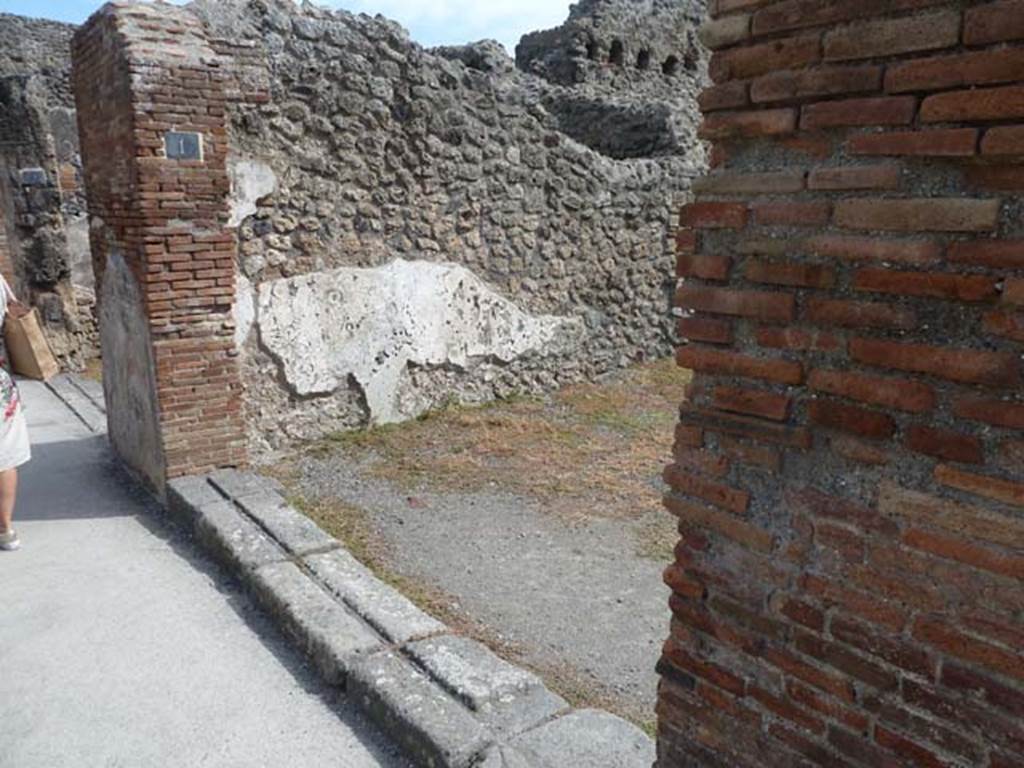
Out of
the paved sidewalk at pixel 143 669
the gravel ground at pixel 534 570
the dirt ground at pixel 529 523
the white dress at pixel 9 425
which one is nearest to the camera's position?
the paved sidewalk at pixel 143 669

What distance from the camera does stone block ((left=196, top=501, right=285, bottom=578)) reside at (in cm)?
368

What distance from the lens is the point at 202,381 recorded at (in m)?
4.58

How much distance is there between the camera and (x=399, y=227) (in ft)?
18.8

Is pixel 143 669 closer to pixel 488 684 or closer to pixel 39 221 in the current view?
pixel 488 684

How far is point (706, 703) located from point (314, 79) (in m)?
4.54

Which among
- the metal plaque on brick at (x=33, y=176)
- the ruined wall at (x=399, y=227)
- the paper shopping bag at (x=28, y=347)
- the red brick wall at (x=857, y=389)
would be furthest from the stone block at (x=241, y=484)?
the metal plaque on brick at (x=33, y=176)

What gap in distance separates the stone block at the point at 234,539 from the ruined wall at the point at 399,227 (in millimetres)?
1228

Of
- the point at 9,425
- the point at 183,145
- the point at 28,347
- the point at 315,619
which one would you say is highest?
the point at 183,145

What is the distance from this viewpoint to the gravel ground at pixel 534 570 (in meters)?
3.23

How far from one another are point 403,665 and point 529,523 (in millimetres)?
1736

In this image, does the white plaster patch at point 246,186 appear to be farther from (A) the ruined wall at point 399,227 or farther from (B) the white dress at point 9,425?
(B) the white dress at point 9,425

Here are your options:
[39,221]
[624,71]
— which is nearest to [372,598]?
[39,221]

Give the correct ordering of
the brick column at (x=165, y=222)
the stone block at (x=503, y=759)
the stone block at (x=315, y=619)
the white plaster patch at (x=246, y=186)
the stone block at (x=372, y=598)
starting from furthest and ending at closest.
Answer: the white plaster patch at (x=246, y=186) → the brick column at (x=165, y=222) → the stone block at (x=372, y=598) → the stone block at (x=315, y=619) → the stone block at (x=503, y=759)

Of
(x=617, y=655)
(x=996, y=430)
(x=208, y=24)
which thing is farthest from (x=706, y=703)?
(x=208, y=24)
